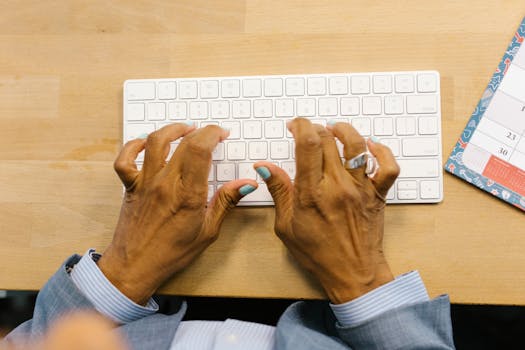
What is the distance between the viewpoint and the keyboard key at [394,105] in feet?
2.38

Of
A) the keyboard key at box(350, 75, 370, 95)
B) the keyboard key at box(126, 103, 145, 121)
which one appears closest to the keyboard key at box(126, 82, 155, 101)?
the keyboard key at box(126, 103, 145, 121)

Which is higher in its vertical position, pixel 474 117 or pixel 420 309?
pixel 474 117

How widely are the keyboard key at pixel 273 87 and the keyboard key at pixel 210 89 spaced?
8 cm

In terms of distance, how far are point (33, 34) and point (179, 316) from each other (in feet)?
1.81

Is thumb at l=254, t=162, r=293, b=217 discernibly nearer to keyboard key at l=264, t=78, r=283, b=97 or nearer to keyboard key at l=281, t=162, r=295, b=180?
keyboard key at l=281, t=162, r=295, b=180

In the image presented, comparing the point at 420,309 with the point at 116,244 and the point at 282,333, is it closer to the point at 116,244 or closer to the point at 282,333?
the point at 282,333

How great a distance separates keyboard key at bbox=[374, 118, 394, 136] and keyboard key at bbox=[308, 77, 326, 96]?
100 millimetres

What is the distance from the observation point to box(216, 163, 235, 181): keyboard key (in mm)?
736

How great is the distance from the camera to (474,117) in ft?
2.39

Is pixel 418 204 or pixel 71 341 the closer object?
pixel 71 341

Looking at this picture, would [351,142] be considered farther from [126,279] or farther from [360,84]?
[126,279]

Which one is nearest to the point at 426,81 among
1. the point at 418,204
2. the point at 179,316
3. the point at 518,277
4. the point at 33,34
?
the point at 418,204

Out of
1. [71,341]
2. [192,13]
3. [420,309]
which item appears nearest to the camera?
[71,341]

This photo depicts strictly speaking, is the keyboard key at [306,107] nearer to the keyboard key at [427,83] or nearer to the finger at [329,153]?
the finger at [329,153]
